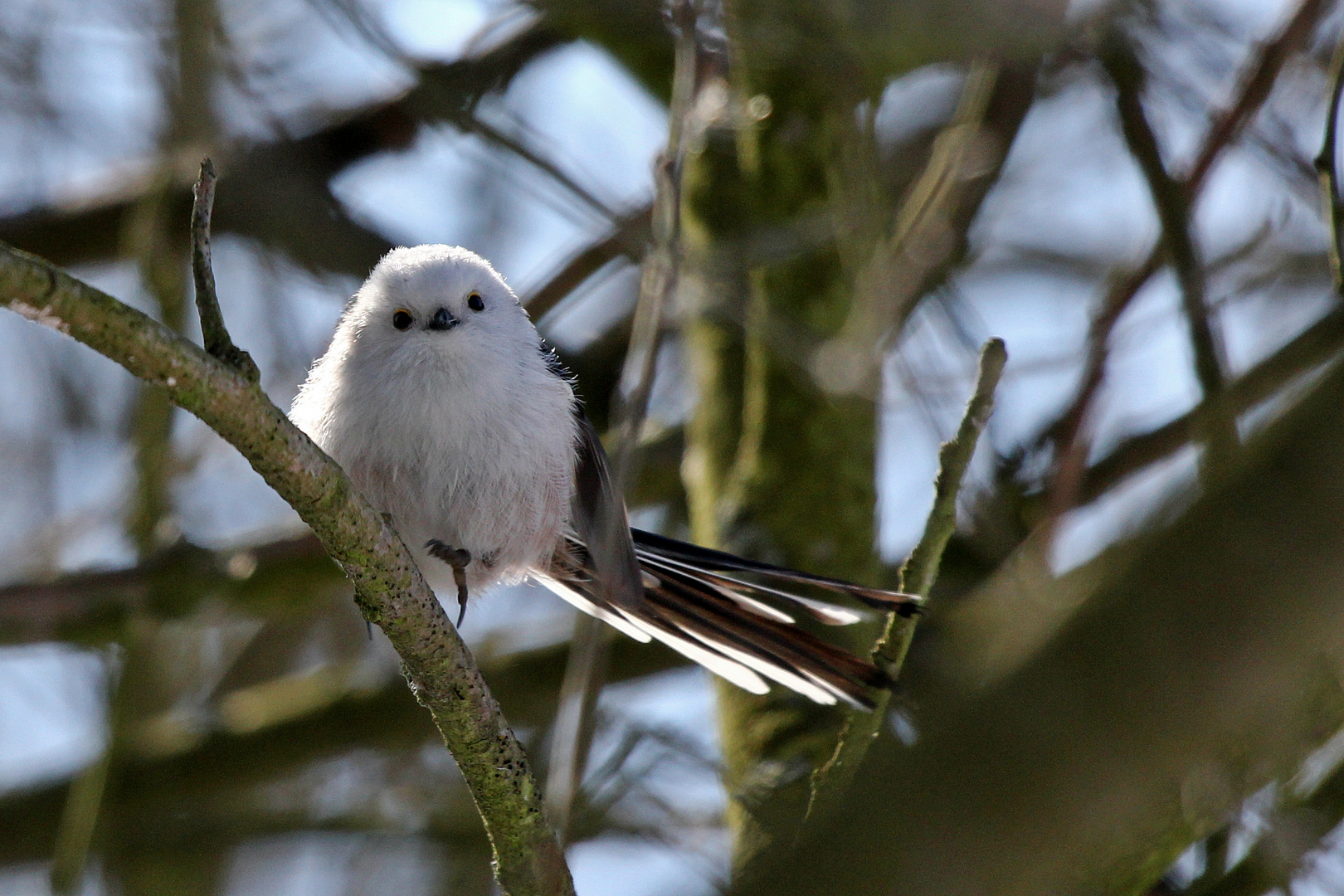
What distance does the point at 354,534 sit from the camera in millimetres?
1663

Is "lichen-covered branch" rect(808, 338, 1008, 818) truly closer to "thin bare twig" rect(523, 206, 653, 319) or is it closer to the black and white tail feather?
the black and white tail feather

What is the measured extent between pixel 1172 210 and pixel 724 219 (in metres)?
1.28

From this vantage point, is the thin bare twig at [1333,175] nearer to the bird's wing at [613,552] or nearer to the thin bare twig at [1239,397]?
the thin bare twig at [1239,397]

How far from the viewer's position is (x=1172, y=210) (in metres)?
2.86

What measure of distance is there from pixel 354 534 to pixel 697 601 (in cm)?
117

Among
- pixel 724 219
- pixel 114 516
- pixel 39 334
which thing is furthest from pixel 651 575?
pixel 39 334

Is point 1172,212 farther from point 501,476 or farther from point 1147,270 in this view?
point 501,476

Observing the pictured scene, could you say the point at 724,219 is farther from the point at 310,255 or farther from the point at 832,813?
the point at 832,813

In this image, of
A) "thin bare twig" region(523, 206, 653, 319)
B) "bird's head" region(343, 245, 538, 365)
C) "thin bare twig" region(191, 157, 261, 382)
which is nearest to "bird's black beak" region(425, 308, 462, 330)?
"bird's head" region(343, 245, 538, 365)

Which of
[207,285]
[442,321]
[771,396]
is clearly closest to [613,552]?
[442,321]

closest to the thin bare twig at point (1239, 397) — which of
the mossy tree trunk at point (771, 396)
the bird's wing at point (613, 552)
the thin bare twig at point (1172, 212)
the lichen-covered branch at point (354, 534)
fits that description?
the thin bare twig at point (1172, 212)

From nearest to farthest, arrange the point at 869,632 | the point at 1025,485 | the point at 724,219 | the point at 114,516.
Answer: the point at 869,632, the point at 1025,485, the point at 724,219, the point at 114,516

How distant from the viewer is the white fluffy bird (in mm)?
2447

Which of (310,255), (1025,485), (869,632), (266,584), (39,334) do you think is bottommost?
(869,632)
